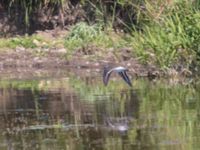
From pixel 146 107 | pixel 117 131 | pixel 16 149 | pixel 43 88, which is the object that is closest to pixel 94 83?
pixel 43 88

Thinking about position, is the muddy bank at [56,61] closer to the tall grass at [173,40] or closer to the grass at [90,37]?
the grass at [90,37]

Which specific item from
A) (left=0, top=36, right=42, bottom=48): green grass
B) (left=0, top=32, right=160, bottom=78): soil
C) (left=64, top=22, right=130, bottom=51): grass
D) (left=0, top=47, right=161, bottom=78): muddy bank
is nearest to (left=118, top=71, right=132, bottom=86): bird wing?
(left=0, top=47, right=161, bottom=78): muddy bank

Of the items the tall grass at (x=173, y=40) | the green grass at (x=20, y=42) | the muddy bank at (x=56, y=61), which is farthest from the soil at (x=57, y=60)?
the tall grass at (x=173, y=40)

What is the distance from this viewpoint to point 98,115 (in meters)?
10.7

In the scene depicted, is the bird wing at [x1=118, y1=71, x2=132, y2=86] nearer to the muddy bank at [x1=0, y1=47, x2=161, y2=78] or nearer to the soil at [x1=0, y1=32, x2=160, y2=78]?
the muddy bank at [x1=0, y1=47, x2=161, y2=78]

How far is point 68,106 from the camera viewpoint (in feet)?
38.4

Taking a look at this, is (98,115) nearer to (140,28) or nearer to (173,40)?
(173,40)

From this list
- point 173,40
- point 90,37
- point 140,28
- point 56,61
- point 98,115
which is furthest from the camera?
point 90,37

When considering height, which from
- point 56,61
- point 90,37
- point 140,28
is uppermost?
point 140,28

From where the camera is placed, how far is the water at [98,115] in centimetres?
894

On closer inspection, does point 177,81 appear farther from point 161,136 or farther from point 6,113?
point 161,136

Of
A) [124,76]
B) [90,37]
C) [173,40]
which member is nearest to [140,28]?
[90,37]

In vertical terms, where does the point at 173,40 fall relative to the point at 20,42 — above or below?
above

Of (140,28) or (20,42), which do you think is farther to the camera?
(20,42)
